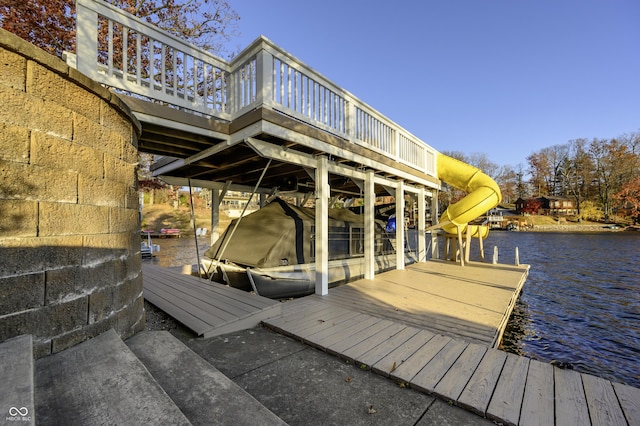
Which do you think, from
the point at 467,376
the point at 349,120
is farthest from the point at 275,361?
the point at 349,120

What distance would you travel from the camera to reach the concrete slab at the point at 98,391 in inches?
45.2

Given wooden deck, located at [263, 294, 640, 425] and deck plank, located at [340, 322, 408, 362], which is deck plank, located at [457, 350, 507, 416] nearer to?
wooden deck, located at [263, 294, 640, 425]

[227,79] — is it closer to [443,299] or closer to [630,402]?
[443,299]

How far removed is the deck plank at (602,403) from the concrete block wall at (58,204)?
3.37 meters

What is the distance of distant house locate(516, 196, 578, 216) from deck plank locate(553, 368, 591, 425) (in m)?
55.6

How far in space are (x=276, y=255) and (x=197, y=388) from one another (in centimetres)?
360

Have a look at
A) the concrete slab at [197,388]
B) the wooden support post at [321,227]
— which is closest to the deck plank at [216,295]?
the wooden support post at [321,227]

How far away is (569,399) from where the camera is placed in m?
2.04

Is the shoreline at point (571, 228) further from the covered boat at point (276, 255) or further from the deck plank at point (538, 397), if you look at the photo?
the deck plank at point (538, 397)

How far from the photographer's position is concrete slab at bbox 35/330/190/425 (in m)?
1.15

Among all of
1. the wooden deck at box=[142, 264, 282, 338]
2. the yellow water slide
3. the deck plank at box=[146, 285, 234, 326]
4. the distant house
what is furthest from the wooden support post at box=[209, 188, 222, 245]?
the distant house

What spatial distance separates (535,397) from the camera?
2.06 m

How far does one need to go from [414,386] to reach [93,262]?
8.20 ft

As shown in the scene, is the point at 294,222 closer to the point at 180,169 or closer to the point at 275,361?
the point at 180,169
